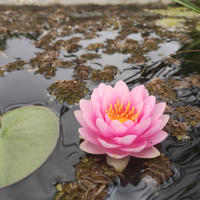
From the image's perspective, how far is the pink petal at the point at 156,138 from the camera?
1014 mm

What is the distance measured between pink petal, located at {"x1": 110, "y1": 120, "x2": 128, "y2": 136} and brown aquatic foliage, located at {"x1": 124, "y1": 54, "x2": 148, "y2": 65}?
151 cm

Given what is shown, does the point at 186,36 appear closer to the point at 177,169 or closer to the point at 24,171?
the point at 177,169

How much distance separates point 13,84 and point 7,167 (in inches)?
43.3

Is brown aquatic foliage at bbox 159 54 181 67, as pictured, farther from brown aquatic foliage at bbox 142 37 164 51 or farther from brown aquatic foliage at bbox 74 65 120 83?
brown aquatic foliage at bbox 74 65 120 83

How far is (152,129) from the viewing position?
38.3 inches

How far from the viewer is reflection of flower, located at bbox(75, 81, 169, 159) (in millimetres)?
959

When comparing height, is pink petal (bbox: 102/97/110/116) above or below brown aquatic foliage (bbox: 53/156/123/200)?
above

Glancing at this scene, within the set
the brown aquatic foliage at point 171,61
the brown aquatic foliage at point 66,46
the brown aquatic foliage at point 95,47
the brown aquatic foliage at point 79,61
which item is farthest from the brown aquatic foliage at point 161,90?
the brown aquatic foliage at point 66,46

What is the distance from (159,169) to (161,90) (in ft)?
2.95

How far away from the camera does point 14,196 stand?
3.14 feet

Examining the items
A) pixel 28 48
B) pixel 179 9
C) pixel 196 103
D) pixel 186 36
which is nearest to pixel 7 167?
pixel 196 103

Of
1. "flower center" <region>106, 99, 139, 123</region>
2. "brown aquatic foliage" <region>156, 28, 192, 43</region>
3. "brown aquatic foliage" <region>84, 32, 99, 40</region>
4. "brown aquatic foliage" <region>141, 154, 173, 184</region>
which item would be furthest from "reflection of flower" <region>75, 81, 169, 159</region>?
"brown aquatic foliage" <region>156, 28, 192, 43</region>

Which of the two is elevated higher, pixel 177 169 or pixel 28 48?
pixel 28 48

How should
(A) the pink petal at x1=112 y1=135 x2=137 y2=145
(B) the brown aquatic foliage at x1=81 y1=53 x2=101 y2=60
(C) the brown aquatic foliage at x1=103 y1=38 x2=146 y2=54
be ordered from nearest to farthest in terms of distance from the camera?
(A) the pink petal at x1=112 y1=135 x2=137 y2=145 < (B) the brown aquatic foliage at x1=81 y1=53 x2=101 y2=60 < (C) the brown aquatic foliage at x1=103 y1=38 x2=146 y2=54
